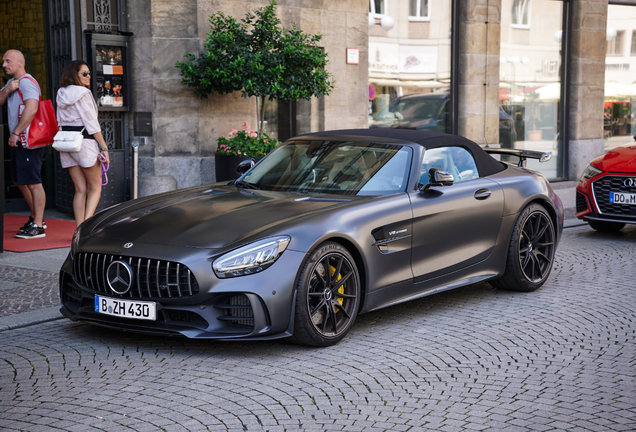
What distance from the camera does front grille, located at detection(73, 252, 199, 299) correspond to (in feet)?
15.1

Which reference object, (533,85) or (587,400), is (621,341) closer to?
(587,400)

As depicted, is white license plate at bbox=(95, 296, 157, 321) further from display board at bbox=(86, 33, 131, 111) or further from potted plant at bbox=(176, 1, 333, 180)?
display board at bbox=(86, 33, 131, 111)

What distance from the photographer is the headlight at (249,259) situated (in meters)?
4.61

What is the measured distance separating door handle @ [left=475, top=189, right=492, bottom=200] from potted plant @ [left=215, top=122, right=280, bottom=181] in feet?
15.9

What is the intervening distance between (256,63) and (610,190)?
4.84 m

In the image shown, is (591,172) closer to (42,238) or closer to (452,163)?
(452,163)

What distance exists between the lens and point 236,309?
4.65m

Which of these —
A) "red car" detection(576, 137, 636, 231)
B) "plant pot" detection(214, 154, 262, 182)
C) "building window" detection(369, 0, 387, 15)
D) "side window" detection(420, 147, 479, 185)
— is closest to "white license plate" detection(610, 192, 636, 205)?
"red car" detection(576, 137, 636, 231)

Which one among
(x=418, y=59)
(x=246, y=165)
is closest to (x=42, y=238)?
(x=246, y=165)

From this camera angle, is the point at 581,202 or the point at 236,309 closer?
the point at 236,309

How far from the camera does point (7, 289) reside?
21.8 feet

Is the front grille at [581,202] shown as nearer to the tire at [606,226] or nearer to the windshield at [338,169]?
the tire at [606,226]

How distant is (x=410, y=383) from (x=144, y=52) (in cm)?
829

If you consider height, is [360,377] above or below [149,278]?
below
